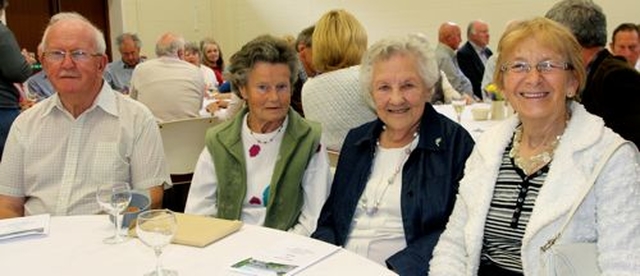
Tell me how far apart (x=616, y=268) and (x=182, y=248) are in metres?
1.17

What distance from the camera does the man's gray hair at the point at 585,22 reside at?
2832 mm

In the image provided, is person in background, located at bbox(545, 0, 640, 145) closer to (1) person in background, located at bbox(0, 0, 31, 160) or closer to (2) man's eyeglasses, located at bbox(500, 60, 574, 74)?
(2) man's eyeglasses, located at bbox(500, 60, 574, 74)

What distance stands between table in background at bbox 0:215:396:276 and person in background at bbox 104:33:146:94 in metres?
5.60

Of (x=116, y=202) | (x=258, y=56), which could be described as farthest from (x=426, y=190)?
(x=116, y=202)

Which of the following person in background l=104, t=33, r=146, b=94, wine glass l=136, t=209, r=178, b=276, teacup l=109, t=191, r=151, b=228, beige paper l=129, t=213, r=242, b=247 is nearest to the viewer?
wine glass l=136, t=209, r=178, b=276

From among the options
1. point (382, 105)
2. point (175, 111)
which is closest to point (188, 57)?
point (175, 111)

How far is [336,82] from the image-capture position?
3244mm

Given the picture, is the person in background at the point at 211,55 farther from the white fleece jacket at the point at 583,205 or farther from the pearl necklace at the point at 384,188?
the white fleece jacket at the point at 583,205

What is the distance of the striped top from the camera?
174 centimetres

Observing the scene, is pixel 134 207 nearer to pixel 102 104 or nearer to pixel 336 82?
pixel 102 104

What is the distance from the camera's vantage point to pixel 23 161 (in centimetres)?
245

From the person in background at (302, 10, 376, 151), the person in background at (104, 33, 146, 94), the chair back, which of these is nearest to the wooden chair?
the chair back

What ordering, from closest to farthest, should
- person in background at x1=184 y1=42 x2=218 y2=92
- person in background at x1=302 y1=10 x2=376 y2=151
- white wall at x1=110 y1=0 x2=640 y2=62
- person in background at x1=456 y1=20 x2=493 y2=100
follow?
person in background at x1=302 y1=10 x2=376 y2=151 < person in background at x1=456 y1=20 x2=493 y2=100 < white wall at x1=110 y1=0 x2=640 y2=62 < person in background at x1=184 y1=42 x2=218 y2=92

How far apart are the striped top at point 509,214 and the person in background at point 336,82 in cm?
139
